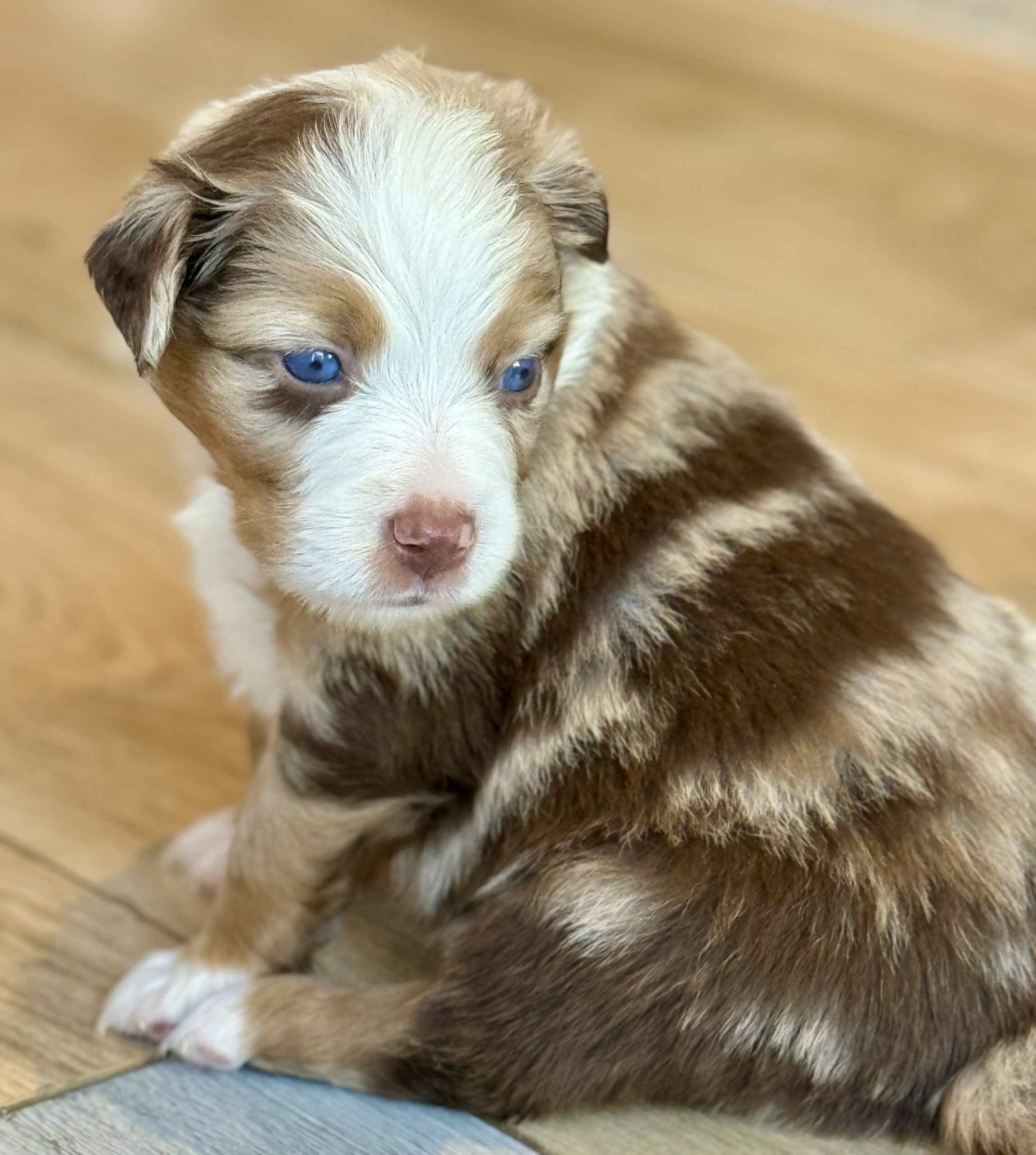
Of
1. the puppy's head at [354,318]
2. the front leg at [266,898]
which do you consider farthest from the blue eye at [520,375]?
→ the front leg at [266,898]

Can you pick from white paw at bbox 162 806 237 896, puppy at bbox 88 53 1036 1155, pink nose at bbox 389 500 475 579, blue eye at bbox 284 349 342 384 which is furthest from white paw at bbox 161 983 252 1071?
blue eye at bbox 284 349 342 384

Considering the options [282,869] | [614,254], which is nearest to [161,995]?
[282,869]

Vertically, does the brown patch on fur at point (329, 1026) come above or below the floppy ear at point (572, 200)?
below

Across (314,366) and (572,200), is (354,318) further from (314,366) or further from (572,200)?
(572,200)

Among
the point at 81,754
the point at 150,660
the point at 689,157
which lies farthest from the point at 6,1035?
the point at 689,157

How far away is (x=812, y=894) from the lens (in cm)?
207

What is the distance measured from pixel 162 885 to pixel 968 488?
2.30m

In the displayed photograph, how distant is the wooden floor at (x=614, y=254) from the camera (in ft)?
8.51

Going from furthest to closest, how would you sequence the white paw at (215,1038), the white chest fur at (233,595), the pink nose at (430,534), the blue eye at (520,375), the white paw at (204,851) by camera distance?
the white paw at (204,851)
the white chest fur at (233,595)
the white paw at (215,1038)
the blue eye at (520,375)
the pink nose at (430,534)

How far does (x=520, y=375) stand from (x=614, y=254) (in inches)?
89.5

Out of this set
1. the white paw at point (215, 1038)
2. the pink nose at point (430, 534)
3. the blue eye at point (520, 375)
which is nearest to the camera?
the pink nose at point (430, 534)

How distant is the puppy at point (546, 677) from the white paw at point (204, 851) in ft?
0.82

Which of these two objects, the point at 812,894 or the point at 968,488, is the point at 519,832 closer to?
the point at 812,894

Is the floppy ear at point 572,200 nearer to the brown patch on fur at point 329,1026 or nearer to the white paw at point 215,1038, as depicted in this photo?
the brown patch on fur at point 329,1026
